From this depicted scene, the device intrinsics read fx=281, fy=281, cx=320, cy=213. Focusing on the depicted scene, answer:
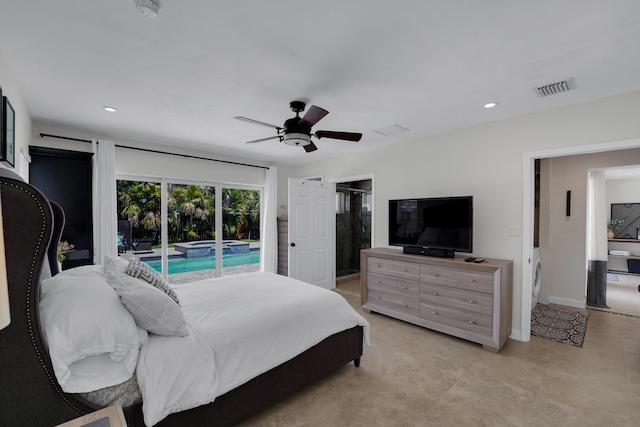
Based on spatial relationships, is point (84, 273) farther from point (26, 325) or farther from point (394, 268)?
point (394, 268)

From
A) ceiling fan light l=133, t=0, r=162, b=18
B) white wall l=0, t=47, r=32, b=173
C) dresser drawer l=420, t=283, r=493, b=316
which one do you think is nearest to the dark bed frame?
ceiling fan light l=133, t=0, r=162, b=18

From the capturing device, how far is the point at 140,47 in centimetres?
191

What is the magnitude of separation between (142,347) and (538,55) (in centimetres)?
317

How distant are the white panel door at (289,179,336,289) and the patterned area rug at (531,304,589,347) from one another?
3.11m

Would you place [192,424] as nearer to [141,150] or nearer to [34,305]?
[34,305]

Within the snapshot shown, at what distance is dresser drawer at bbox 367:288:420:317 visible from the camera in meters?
3.48

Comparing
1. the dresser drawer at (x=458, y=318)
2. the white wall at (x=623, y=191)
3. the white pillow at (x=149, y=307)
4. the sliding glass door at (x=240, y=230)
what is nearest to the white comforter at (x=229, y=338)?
the white pillow at (x=149, y=307)

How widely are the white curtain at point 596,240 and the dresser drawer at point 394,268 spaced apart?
10.0ft

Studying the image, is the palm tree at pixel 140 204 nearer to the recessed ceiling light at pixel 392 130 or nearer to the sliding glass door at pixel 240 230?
the sliding glass door at pixel 240 230

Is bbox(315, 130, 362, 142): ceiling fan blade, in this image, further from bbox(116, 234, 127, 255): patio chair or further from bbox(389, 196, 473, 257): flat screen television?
bbox(116, 234, 127, 255): patio chair

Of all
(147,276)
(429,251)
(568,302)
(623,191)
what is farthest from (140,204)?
(623,191)

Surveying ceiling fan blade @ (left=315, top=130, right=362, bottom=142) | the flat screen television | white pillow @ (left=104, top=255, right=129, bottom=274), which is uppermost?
ceiling fan blade @ (left=315, top=130, right=362, bottom=142)

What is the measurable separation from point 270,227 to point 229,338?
3.73 meters

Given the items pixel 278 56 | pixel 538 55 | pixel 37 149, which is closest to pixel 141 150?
pixel 37 149
